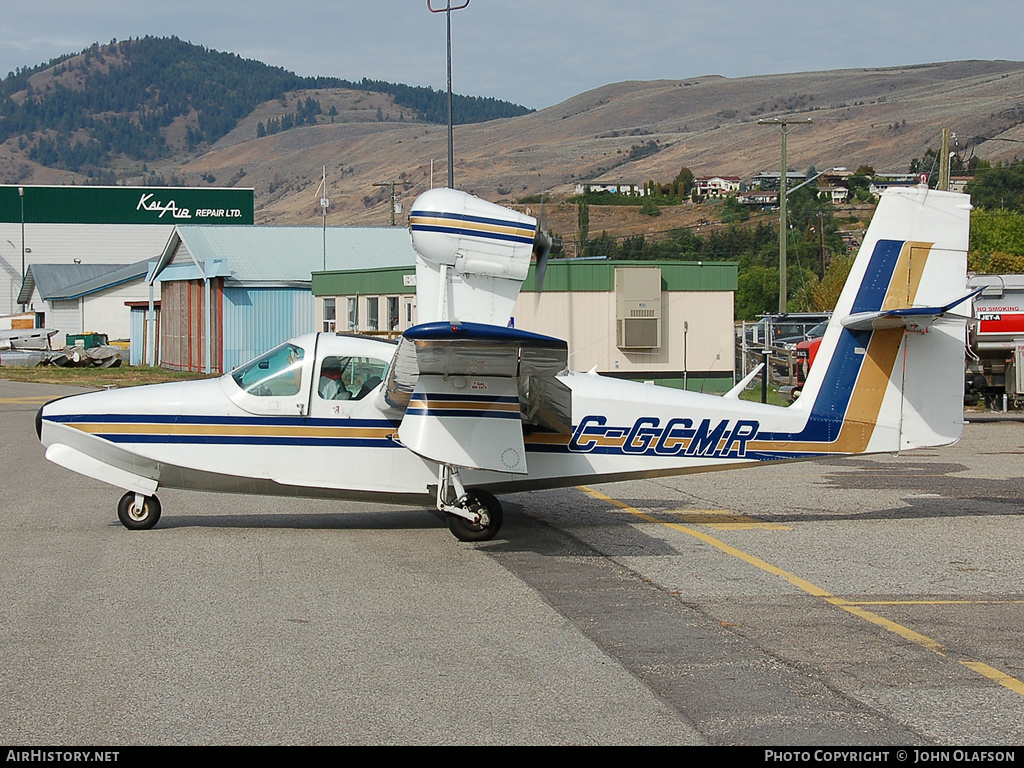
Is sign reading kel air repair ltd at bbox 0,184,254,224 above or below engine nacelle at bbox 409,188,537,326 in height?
above

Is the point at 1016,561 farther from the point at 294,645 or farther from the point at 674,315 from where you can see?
the point at 674,315

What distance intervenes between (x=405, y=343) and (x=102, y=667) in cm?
393

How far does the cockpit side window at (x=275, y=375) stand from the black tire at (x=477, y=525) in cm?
216

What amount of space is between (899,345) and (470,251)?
5027 millimetres

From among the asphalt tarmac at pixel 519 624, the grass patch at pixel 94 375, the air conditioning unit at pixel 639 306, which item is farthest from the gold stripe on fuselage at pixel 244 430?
the grass patch at pixel 94 375

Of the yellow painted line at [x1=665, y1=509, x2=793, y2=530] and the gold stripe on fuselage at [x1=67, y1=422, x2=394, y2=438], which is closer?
the gold stripe on fuselage at [x1=67, y1=422, x2=394, y2=438]

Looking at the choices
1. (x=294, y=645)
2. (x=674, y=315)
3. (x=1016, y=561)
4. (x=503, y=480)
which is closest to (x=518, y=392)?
(x=503, y=480)

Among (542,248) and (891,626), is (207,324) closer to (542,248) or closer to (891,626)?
(542,248)

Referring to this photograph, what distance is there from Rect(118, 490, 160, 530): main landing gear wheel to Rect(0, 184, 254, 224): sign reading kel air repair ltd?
82.2m

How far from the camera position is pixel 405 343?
9352 mm

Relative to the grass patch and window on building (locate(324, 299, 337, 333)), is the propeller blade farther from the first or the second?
the grass patch

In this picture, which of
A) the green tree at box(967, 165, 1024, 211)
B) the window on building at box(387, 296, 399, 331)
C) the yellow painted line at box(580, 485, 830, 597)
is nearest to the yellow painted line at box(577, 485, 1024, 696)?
the yellow painted line at box(580, 485, 830, 597)

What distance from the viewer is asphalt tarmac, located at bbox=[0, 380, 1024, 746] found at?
5.46 m
